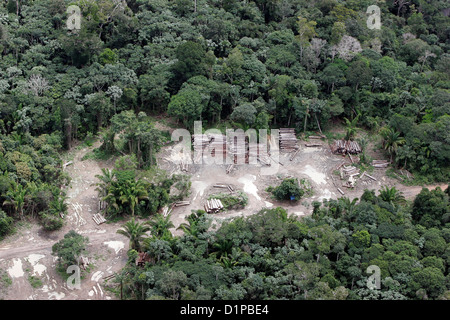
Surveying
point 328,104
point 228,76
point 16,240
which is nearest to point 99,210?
point 16,240

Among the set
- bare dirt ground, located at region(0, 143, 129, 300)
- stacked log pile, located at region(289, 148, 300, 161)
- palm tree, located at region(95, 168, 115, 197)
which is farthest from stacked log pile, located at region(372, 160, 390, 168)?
bare dirt ground, located at region(0, 143, 129, 300)

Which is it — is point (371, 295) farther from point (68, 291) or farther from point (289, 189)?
point (68, 291)

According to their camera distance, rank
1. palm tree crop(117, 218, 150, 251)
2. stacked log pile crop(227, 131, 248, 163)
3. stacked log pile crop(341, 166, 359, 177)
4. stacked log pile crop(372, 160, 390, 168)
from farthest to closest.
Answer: stacked log pile crop(372, 160, 390, 168) → stacked log pile crop(227, 131, 248, 163) → stacked log pile crop(341, 166, 359, 177) → palm tree crop(117, 218, 150, 251)

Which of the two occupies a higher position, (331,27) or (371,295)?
(331,27)

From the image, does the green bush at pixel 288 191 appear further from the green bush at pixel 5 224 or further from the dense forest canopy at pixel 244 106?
the green bush at pixel 5 224

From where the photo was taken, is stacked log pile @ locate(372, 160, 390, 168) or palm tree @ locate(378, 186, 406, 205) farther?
stacked log pile @ locate(372, 160, 390, 168)

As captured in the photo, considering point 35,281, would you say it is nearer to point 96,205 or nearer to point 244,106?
point 96,205

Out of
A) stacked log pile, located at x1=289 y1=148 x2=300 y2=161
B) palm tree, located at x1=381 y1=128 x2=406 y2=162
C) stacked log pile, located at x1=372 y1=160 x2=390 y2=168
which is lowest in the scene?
stacked log pile, located at x1=372 y1=160 x2=390 y2=168

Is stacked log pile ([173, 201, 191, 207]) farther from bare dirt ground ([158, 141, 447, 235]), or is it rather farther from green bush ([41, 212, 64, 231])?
green bush ([41, 212, 64, 231])
